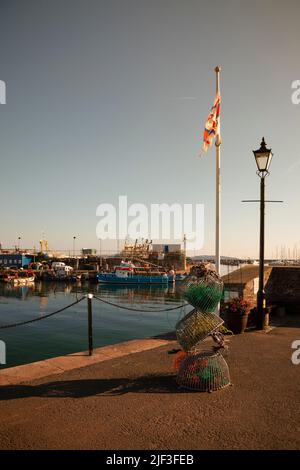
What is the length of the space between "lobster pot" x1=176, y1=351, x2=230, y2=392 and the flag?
6.70 metres

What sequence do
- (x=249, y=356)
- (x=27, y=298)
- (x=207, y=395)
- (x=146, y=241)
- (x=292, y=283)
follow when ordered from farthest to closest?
(x=146, y=241)
(x=27, y=298)
(x=292, y=283)
(x=249, y=356)
(x=207, y=395)

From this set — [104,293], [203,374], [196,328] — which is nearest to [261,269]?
[196,328]

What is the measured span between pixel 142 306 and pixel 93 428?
3944 cm

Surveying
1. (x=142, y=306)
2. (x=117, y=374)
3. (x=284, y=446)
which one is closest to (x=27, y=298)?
(x=142, y=306)

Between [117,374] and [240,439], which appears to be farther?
[117,374]

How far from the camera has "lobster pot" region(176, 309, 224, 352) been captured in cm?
628

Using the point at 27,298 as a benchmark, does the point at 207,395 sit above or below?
above

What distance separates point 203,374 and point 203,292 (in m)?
1.42

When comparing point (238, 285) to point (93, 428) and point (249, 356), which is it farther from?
point (93, 428)

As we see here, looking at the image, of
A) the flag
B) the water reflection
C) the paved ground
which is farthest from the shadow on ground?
the water reflection

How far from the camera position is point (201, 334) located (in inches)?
247

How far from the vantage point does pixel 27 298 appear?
49.3m

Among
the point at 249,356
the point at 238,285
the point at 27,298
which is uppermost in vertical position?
the point at 238,285

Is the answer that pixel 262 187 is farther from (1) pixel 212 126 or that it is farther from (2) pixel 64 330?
(2) pixel 64 330
